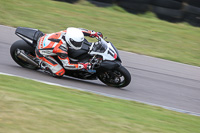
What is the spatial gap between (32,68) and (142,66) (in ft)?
10.9

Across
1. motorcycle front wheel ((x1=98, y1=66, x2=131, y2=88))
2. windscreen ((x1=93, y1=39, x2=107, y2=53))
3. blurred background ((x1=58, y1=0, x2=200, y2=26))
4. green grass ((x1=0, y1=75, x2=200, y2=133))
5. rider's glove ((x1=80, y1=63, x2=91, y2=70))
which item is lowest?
green grass ((x1=0, y1=75, x2=200, y2=133))

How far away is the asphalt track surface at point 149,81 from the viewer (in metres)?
7.46

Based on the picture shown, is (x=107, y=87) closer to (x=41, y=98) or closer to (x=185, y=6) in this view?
(x=41, y=98)

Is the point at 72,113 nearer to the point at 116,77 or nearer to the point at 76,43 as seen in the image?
the point at 76,43

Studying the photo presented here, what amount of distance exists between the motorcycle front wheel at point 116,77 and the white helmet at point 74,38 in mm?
967

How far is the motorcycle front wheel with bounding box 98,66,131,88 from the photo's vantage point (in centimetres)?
733

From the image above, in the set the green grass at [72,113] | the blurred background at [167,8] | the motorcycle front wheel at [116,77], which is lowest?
the green grass at [72,113]

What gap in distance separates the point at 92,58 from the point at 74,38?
671 mm

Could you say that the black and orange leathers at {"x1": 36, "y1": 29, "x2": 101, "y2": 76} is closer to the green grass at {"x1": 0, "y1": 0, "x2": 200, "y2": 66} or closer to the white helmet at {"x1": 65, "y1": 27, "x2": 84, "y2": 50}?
the white helmet at {"x1": 65, "y1": 27, "x2": 84, "y2": 50}

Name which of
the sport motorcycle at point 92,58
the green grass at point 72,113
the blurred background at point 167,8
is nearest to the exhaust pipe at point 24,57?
the sport motorcycle at point 92,58

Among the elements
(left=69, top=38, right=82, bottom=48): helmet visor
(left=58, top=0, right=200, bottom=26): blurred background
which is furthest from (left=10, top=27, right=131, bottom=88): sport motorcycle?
(left=58, top=0, right=200, bottom=26): blurred background

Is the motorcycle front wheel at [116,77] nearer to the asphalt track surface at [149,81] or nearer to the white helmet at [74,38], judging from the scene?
the asphalt track surface at [149,81]

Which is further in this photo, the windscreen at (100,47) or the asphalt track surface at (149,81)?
the asphalt track surface at (149,81)

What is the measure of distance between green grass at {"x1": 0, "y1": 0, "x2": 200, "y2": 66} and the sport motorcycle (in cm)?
314
